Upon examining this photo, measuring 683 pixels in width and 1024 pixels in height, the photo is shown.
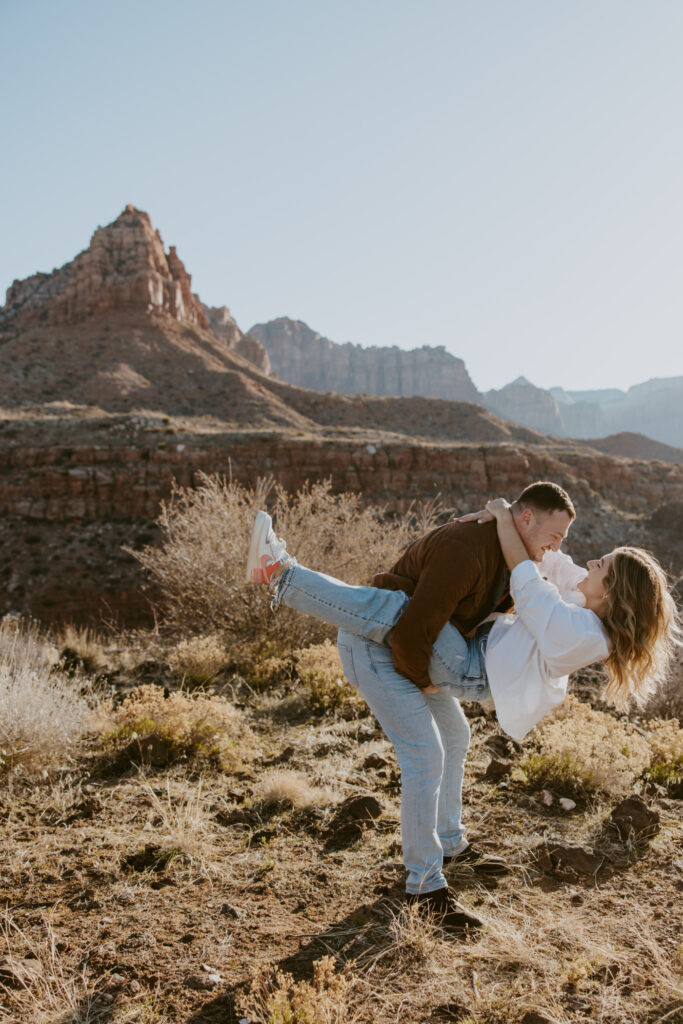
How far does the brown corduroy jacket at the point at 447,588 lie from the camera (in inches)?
→ 102

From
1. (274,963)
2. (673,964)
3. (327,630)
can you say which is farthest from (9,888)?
(327,630)

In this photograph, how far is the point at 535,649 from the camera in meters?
2.54

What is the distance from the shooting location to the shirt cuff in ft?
8.30

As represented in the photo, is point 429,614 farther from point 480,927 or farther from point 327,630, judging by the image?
point 327,630

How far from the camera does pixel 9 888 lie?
2.93 metres

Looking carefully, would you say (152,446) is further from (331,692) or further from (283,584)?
(283,584)

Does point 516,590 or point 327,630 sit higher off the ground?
point 516,590

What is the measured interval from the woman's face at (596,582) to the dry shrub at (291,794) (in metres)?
2.17

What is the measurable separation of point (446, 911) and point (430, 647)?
1.13 metres

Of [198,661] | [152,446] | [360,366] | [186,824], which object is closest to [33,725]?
[186,824]

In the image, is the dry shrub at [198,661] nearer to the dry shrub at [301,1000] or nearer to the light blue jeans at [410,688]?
the light blue jeans at [410,688]

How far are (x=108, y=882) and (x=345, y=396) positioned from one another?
181ft

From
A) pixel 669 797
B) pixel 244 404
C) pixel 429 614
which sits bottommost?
pixel 669 797

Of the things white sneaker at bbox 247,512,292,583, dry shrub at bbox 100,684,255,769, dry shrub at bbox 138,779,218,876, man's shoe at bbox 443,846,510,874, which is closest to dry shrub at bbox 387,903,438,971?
man's shoe at bbox 443,846,510,874
